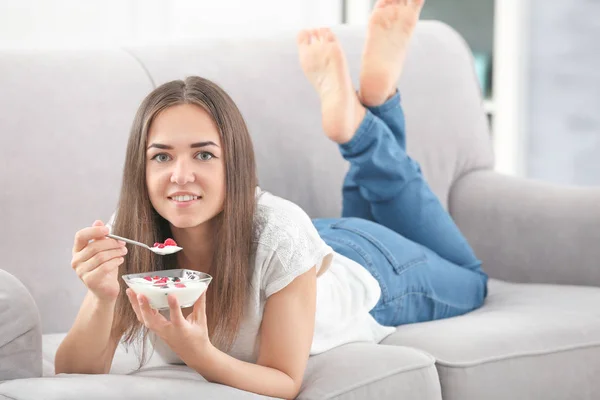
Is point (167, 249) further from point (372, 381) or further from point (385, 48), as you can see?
point (385, 48)

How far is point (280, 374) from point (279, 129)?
→ 2.84ft

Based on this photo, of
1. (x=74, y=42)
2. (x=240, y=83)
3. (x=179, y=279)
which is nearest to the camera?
(x=179, y=279)

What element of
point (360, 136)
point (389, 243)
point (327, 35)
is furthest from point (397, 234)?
point (327, 35)

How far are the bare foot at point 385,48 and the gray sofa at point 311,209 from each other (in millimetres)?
193

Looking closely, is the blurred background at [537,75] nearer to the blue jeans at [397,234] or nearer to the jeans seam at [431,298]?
the blue jeans at [397,234]

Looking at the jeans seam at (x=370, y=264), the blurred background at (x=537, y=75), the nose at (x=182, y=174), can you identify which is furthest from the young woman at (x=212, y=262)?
the blurred background at (x=537, y=75)

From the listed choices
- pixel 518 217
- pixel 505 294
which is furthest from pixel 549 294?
pixel 518 217

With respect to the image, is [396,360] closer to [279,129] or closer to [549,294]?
[549,294]

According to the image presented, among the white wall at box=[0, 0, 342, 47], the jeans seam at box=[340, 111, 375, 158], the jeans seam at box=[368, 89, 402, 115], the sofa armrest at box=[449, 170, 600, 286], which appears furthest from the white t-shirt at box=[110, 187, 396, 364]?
the white wall at box=[0, 0, 342, 47]

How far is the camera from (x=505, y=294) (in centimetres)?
204

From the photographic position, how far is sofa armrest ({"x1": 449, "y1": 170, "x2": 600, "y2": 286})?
208cm

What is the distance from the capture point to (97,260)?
4.05 ft

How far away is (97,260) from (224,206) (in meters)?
0.22

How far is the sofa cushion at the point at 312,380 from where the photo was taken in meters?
1.17
